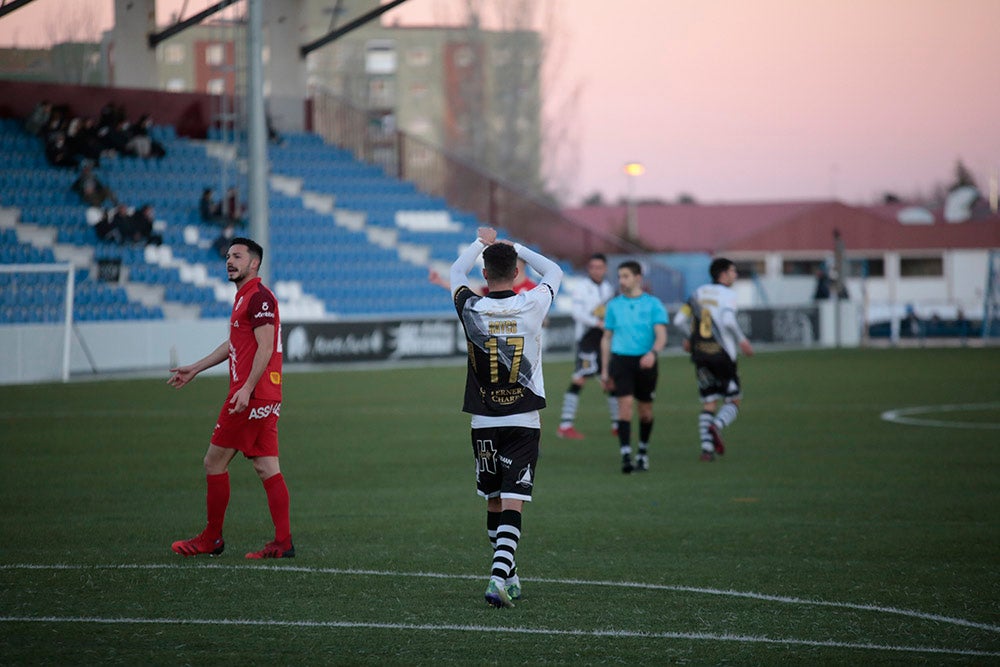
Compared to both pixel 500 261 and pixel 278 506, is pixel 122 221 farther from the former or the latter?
pixel 500 261

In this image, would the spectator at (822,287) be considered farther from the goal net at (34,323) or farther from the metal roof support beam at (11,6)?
the metal roof support beam at (11,6)

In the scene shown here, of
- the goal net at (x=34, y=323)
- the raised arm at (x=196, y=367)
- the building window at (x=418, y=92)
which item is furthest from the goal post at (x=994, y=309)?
the building window at (x=418, y=92)

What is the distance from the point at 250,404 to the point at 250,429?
0.17 metres

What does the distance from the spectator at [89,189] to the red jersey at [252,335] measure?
24.6m

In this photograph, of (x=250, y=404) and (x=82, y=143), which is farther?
(x=82, y=143)

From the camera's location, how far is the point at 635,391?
13.1m

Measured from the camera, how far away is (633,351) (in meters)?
12.9

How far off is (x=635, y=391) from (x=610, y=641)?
277 inches

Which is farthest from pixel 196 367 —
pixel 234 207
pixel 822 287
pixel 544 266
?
pixel 822 287

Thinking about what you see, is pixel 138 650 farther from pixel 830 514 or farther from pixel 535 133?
pixel 535 133

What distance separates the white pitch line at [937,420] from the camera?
1722cm

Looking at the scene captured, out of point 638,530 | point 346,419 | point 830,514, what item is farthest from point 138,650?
point 346,419

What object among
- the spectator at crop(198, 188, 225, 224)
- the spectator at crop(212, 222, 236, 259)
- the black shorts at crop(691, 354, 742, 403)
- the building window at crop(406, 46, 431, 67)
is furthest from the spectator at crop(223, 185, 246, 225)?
the building window at crop(406, 46, 431, 67)

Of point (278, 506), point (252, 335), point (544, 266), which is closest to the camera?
point (544, 266)
